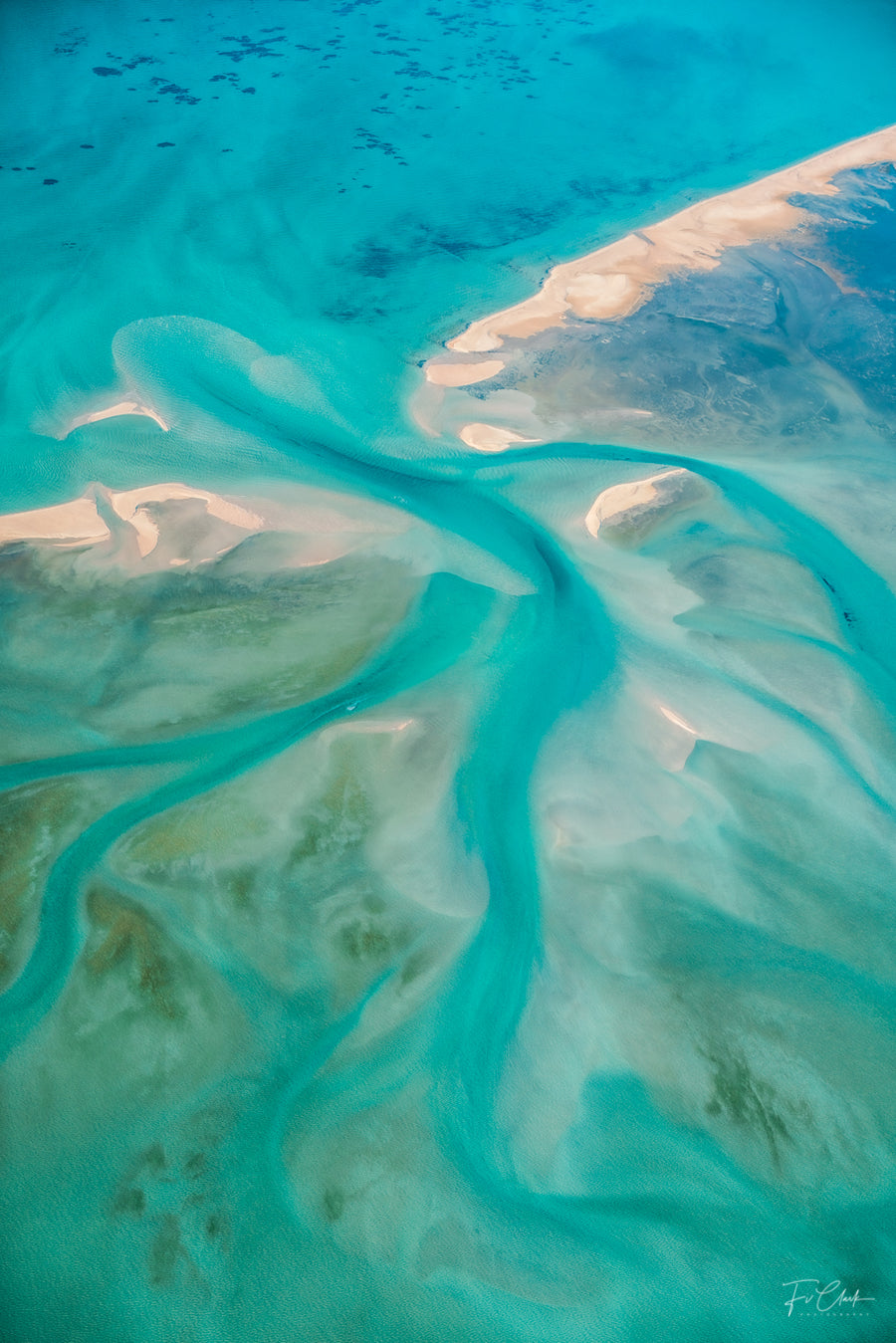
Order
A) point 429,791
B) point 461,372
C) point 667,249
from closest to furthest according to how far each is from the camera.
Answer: point 429,791
point 461,372
point 667,249

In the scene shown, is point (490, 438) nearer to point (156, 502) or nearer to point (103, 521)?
point (156, 502)


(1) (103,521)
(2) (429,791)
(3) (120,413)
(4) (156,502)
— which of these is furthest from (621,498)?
(3) (120,413)

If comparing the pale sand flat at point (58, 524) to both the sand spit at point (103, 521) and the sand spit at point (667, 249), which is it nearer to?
the sand spit at point (103, 521)

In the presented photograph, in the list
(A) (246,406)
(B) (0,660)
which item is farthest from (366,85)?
(B) (0,660)

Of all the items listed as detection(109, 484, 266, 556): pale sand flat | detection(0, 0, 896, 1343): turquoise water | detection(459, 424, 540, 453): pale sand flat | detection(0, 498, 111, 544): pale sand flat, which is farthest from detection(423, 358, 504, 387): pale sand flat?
detection(0, 498, 111, 544): pale sand flat

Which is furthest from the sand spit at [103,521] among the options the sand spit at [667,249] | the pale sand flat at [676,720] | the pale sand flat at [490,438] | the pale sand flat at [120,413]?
the pale sand flat at [676,720]

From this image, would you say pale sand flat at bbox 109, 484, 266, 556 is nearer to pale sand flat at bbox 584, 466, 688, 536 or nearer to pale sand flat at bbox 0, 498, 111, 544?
pale sand flat at bbox 0, 498, 111, 544

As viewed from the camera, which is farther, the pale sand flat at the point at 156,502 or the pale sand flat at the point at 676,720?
the pale sand flat at the point at 156,502
